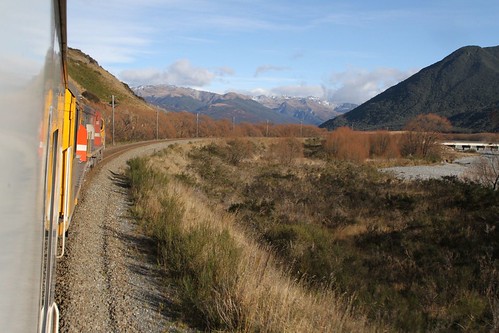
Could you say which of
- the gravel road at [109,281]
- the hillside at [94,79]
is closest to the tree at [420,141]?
the hillside at [94,79]

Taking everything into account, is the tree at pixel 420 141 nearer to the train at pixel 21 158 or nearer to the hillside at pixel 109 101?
the hillside at pixel 109 101

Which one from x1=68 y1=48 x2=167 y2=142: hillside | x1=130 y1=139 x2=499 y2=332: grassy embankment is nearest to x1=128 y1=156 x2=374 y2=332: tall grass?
x1=130 y1=139 x2=499 y2=332: grassy embankment

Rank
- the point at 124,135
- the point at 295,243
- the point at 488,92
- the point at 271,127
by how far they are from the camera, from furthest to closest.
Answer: the point at 488,92 → the point at 271,127 → the point at 124,135 → the point at 295,243

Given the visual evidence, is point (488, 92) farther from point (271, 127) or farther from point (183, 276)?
point (183, 276)

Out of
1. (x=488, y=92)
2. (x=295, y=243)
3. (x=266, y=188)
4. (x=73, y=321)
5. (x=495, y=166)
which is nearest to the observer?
(x=73, y=321)

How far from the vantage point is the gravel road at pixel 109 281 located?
18.4ft

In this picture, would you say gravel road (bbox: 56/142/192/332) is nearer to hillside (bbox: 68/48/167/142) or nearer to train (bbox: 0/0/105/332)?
train (bbox: 0/0/105/332)

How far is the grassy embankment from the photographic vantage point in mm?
6188

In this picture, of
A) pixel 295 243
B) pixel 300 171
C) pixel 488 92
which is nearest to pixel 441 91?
pixel 488 92

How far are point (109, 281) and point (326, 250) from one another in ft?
27.4

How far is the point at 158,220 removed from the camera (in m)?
10.3

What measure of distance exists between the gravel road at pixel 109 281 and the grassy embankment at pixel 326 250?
17.9 inches

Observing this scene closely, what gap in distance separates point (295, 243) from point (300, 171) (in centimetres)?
2729

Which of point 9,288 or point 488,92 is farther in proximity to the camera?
point 488,92
